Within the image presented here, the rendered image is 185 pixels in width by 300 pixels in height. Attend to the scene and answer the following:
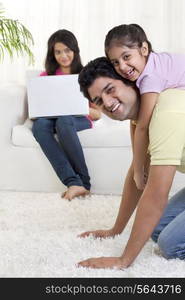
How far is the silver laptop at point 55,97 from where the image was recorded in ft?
9.67

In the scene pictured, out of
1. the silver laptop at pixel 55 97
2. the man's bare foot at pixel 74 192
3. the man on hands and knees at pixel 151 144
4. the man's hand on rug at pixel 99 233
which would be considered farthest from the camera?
the silver laptop at pixel 55 97

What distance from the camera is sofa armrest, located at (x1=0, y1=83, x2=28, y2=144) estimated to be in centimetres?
301

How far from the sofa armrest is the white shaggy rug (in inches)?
14.6

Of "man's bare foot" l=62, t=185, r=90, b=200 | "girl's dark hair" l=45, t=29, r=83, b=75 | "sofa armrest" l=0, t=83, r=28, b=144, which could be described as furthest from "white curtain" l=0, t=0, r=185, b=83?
"man's bare foot" l=62, t=185, r=90, b=200

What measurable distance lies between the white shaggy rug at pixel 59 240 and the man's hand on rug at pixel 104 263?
16 millimetres

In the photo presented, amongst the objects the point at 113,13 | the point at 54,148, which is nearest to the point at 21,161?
the point at 54,148

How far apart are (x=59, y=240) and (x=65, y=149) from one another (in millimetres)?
916

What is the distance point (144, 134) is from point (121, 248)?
43 cm

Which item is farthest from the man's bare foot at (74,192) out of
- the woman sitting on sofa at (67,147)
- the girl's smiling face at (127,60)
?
the girl's smiling face at (127,60)

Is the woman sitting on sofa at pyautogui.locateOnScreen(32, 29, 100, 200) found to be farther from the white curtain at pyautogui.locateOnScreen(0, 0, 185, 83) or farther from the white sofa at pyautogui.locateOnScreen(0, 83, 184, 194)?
the white curtain at pyautogui.locateOnScreen(0, 0, 185, 83)

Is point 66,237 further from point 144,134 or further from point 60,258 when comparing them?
point 144,134

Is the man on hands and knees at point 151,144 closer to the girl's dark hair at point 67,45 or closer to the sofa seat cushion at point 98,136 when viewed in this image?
the sofa seat cushion at point 98,136

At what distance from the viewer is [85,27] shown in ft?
13.7

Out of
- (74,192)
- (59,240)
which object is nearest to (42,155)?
(74,192)
